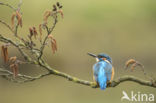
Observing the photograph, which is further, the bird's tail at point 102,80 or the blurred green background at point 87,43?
the blurred green background at point 87,43

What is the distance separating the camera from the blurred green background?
12.6 meters

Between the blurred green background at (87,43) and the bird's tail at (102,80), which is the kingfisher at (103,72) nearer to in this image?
the bird's tail at (102,80)

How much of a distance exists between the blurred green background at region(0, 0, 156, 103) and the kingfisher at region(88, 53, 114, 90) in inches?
224

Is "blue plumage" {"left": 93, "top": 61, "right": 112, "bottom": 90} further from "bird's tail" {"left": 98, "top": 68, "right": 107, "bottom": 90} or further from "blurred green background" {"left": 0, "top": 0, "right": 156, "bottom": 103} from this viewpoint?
"blurred green background" {"left": 0, "top": 0, "right": 156, "bottom": 103}

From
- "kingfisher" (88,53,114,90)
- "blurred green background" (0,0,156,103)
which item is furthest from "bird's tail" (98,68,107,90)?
"blurred green background" (0,0,156,103)

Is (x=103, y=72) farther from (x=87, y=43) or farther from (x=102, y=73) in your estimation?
(x=87, y=43)

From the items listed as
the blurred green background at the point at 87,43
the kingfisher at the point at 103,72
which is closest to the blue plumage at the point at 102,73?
the kingfisher at the point at 103,72

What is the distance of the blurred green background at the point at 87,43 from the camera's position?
41.4ft

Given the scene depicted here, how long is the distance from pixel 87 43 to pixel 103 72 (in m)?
8.57

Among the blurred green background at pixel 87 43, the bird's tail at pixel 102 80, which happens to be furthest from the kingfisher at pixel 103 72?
the blurred green background at pixel 87 43

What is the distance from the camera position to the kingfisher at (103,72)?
17.4 ft

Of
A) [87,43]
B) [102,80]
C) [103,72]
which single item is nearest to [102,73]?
[103,72]

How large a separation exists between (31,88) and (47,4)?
2248 millimetres

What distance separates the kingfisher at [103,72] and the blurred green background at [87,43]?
18.7 ft
